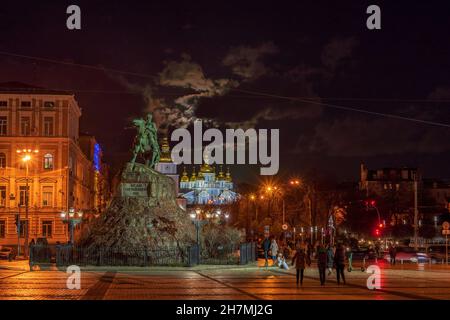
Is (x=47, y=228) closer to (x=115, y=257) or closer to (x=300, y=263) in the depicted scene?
(x=115, y=257)

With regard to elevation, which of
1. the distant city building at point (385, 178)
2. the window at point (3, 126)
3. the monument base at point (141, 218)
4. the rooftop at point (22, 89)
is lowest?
the monument base at point (141, 218)

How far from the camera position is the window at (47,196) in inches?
3123

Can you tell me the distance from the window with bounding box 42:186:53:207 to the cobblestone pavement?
4858cm

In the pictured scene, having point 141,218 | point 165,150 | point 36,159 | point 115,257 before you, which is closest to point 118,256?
point 115,257

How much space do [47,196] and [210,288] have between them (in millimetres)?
57578

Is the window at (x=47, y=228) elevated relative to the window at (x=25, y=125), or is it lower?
lower

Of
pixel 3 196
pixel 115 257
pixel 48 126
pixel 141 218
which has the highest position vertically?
pixel 48 126

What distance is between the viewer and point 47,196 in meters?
79.6

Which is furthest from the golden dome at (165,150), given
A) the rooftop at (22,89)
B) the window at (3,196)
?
the window at (3,196)

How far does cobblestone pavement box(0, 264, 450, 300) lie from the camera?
22062 millimetres

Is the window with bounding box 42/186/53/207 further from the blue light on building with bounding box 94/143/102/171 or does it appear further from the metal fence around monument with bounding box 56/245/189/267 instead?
the metal fence around monument with bounding box 56/245/189/267

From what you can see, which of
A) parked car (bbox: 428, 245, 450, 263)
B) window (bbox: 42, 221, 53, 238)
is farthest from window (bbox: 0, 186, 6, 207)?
parked car (bbox: 428, 245, 450, 263)

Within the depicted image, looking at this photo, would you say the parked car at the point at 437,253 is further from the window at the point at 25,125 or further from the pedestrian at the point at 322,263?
the window at the point at 25,125

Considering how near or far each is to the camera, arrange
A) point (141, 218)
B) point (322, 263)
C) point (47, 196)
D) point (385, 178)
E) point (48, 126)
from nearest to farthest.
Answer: point (322, 263), point (141, 218), point (47, 196), point (48, 126), point (385, 178)
